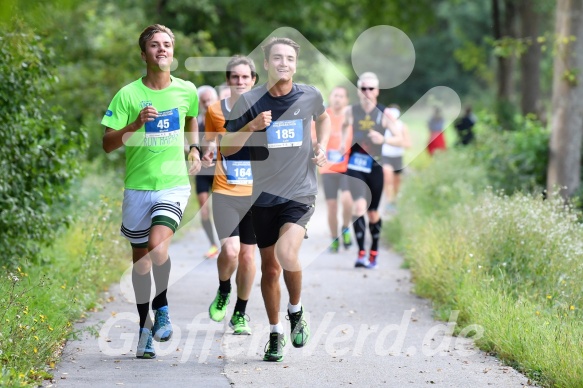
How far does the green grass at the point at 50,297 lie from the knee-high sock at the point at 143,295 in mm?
569

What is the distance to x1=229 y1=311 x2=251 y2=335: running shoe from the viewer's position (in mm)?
8398

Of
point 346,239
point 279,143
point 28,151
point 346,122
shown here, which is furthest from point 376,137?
point 279,143

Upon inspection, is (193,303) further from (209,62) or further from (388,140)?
(209,62)

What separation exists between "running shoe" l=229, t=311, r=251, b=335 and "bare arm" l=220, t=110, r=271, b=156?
1683 millimetres

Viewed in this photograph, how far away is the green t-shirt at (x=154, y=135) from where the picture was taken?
281 inches

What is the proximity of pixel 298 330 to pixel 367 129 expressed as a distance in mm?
5720

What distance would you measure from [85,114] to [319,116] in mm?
13519

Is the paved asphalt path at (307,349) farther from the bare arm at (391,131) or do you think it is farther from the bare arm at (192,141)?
the bare arm at (391,131)

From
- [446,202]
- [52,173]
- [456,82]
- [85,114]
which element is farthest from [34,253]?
[456,82]

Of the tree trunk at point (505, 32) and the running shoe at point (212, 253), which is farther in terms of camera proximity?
the tree trunk at point (505, 32)

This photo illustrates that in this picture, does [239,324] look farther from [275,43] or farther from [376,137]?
[376,137]

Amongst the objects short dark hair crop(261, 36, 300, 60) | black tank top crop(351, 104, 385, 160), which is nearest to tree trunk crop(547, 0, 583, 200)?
black tank top crop(351, 104, 385, 160)

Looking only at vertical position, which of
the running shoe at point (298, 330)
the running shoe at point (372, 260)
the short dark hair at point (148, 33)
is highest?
the short dark hair at point (148, 33)

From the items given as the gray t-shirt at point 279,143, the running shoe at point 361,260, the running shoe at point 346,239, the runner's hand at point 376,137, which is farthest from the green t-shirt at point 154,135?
the running shoe at point 346,239
